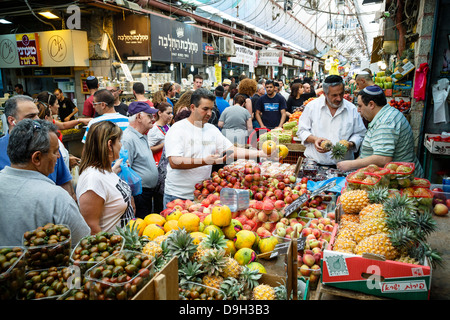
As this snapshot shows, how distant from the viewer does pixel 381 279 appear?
1459mm

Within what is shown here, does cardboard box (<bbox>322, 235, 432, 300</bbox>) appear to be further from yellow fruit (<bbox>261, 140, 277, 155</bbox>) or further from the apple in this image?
yellow fruit (<bbox>261, 140, 277, 155</bbox>)

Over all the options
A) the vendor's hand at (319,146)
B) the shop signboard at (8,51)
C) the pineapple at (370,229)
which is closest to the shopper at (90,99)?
the shop signboard at (8,51)

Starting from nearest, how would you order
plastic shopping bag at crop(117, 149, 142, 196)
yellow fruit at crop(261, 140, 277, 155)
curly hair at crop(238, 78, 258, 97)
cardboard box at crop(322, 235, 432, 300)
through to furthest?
cardboard box at crop(322, 235, 432, 300), plastic shopping bag at crop(117, 149, 142, 196), yellow fruit at crop(261, 140, 277, 155), curly hair at crop(238, 78, 258, 97)

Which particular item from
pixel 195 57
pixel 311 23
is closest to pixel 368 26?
pixel 311 23

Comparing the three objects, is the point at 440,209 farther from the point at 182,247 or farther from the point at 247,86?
the point at 247,86

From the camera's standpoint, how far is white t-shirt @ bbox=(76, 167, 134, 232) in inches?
95.0

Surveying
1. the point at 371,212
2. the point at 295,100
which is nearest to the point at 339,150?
the point at 371,212

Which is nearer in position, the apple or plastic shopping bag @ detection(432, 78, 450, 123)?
the apple

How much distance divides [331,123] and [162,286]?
11.1 ft

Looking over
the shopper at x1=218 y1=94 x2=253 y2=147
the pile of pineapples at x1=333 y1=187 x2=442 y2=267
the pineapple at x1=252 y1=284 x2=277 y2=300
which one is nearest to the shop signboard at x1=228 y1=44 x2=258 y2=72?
the shopper at x1=218 y1=94 x2=253 y2=147

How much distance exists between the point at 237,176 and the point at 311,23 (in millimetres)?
24318

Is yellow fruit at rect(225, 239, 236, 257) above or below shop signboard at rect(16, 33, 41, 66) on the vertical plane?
below

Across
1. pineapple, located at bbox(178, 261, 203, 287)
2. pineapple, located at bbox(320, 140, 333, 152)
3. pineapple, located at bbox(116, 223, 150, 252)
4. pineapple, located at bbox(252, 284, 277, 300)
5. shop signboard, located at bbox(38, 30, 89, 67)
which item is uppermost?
shop signboard, located at bbox(38, 30, 89, 67)
